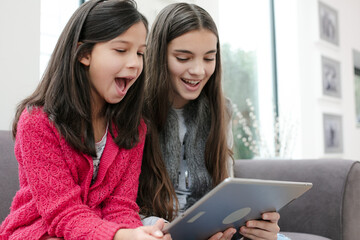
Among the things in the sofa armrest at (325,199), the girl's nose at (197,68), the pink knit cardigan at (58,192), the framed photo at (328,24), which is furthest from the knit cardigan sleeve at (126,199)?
the framed photo at (328,24)

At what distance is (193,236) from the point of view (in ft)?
3.26

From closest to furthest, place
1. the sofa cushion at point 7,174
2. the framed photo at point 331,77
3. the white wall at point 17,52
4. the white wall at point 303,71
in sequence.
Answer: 1. the sofa cushion at point 7,174
2. the white wall at point 17,52
3. the white wall at point 303,71
4. the framed photo at point 331,77

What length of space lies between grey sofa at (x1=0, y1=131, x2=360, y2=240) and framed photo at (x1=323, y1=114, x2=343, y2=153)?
241 centimetres

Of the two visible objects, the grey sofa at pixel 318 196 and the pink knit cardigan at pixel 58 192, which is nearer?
the pink knit cardigan at pixel 58 192

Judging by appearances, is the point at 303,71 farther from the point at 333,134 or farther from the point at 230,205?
the point at 230,205

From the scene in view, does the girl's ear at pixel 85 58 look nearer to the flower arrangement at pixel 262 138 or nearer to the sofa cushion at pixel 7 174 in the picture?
the sofa cushion at pixel 7 174

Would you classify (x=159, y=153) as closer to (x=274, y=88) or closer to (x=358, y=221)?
(x=358, y=221)

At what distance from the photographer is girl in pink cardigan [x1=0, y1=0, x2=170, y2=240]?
94 centimetres

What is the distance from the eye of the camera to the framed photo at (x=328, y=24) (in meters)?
3.89

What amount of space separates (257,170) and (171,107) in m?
0.56

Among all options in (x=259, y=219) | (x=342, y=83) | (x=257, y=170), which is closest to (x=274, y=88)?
(x=342, y=83)

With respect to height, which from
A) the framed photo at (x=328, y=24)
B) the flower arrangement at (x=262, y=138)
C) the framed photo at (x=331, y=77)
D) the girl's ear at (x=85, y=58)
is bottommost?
the flower arrangement at (x=262, y=138)

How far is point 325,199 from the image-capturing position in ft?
4.98

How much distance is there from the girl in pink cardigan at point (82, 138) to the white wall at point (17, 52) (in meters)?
0.51
